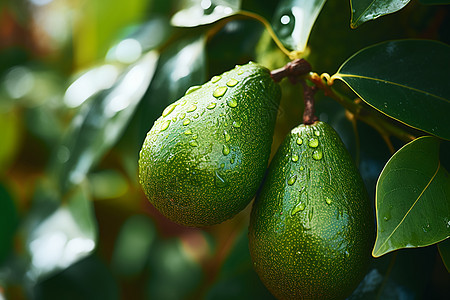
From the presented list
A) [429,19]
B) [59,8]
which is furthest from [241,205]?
[59,8]

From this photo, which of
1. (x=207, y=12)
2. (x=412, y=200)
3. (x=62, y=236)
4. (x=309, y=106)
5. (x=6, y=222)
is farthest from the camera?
(x=6, y=222)

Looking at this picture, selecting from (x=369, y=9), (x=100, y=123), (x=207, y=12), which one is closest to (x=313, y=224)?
(x=369, y=9)

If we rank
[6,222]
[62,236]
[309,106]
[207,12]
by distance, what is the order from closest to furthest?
[309,106], [207,12], [62,236], [6,222]

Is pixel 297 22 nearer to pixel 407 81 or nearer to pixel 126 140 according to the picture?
pixel 407 81

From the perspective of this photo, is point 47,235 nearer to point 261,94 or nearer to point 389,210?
point 261,94

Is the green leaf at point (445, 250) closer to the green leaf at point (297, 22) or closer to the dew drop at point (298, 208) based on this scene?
the dew drop at point (298, 208)

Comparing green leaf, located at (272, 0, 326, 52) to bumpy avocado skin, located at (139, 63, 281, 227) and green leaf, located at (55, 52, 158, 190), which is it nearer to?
bumpy avocado skin, located at (139, 63, 281, 227)

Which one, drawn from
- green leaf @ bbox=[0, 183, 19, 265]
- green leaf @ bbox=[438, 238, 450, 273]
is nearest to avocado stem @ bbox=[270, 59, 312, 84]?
green leaf @ bbox=[438, 238, 450, 273]
